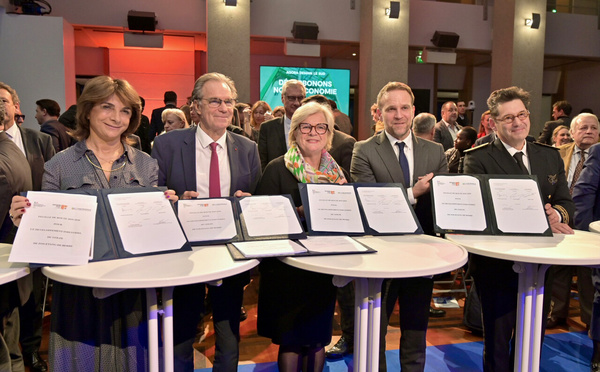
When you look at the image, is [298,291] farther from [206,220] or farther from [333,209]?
[206,220]

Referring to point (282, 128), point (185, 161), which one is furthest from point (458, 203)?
point (282, 128)

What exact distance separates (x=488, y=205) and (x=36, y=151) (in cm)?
282

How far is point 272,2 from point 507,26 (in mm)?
4890

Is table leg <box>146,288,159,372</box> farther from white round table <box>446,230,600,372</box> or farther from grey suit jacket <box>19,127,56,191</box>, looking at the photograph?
grey suit jacket <box>19,127,56,191</box>

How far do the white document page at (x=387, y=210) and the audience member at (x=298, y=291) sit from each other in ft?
0.61

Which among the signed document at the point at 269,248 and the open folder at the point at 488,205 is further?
the open folder at the point at 488,205

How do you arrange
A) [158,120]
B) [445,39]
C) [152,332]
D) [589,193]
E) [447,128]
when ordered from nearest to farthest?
[152,332] → [589,193] → [158,120] → [447,128] → [445,39]

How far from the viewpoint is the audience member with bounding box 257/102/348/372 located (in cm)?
225

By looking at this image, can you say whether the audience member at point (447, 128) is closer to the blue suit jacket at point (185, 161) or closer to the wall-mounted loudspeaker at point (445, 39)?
the wall-mounted loudspeaker at point (445, 39)

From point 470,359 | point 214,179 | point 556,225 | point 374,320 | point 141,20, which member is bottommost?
point 470,359

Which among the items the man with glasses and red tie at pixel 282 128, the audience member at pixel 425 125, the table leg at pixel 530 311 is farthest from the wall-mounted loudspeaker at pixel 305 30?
the table leg at pixel 530 311

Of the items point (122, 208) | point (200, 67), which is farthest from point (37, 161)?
point (200, 67)

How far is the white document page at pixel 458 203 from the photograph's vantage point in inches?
91.6

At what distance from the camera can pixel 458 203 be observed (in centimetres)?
237
